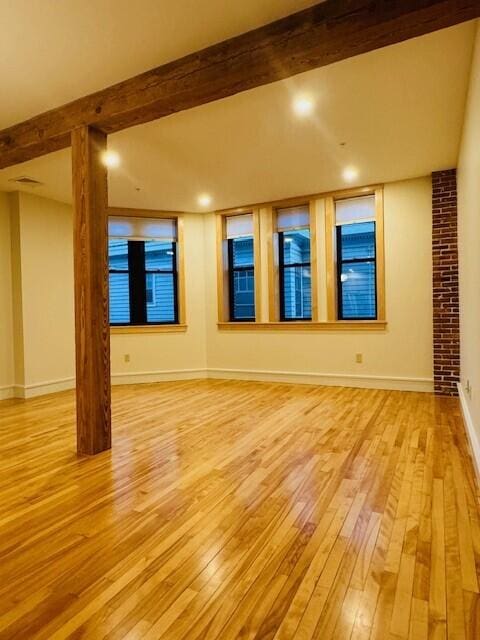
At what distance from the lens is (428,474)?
243 centimetres

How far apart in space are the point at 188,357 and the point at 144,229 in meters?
2.07

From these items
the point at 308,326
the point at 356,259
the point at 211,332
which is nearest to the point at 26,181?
the point at 211,332

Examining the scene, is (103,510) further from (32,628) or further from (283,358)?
(283,358)

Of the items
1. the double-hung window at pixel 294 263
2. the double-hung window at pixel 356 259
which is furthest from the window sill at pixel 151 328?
the double-hung window at pixel 356 259

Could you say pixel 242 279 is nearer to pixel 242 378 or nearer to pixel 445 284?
pixel 242 378

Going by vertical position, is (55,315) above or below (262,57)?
below

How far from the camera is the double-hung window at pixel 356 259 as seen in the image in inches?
208

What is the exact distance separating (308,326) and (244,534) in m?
3.94

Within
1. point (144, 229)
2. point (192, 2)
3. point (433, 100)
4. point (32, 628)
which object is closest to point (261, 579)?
point (32, 628)

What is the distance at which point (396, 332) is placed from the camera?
5.04 metres

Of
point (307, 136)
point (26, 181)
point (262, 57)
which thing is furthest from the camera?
point (26, 181)

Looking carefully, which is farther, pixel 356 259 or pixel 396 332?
pixel 356 259

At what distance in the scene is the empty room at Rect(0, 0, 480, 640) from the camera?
1.54 m

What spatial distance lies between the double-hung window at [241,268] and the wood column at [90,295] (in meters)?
3.22
